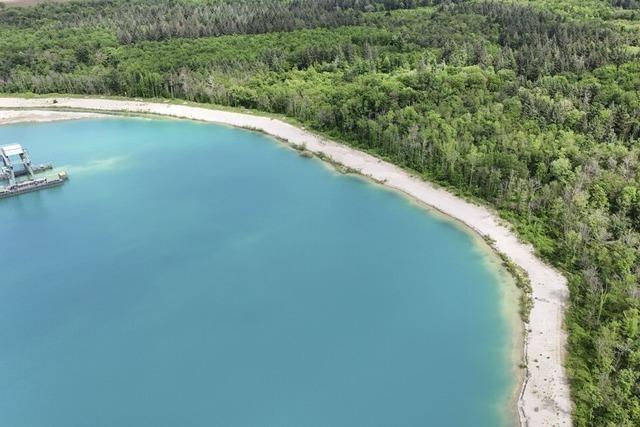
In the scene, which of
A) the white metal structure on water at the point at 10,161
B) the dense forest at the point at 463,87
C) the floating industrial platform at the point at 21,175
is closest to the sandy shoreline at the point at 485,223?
the dense forest at the point at 463,87

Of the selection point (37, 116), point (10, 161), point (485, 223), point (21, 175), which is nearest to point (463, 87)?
point (485, 223)

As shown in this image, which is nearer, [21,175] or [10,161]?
[10,161]

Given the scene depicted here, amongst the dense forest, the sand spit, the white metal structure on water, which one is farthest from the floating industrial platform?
the dense forest

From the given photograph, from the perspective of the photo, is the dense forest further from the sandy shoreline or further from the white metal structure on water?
the white metal structure on water

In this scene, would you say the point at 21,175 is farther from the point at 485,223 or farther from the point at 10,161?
the point at 485,223

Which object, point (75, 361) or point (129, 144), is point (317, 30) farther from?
point (75, 361)
